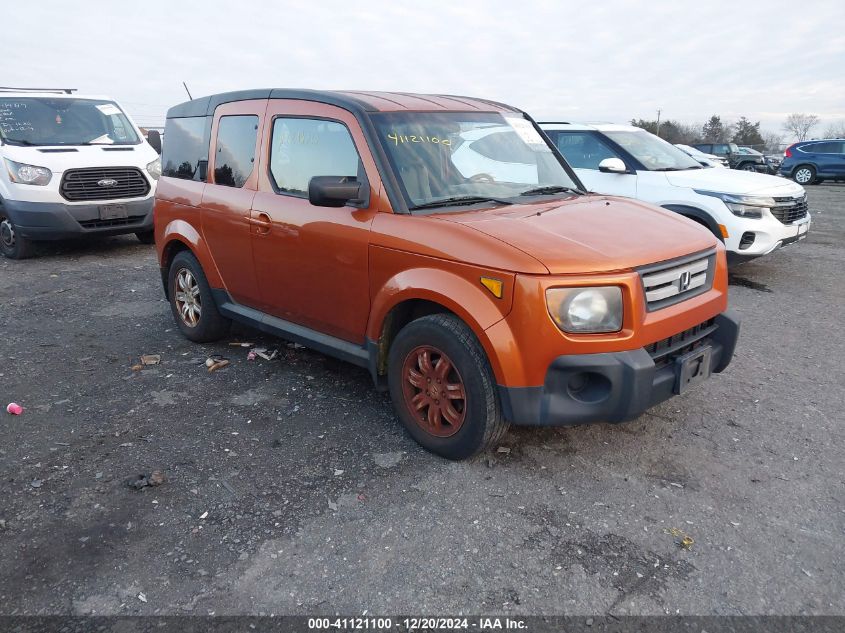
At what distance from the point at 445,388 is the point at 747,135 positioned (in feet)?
229

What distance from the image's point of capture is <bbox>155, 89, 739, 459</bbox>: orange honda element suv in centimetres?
293

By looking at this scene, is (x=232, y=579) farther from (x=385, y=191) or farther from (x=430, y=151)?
(x=430, y=151)

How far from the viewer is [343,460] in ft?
11.4

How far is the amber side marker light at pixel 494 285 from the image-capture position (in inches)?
116

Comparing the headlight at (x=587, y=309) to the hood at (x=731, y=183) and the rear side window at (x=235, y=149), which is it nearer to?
the rear side window at (x=235, y=149)

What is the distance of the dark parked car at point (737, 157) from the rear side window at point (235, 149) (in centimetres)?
2721

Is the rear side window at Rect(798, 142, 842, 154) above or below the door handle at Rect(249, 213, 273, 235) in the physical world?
below

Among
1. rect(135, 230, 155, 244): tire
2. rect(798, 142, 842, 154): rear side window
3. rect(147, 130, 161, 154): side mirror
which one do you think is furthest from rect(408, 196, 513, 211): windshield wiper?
rect(798, 142, 842, 154): rear side window

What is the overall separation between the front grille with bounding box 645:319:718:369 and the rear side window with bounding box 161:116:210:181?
3501 mm

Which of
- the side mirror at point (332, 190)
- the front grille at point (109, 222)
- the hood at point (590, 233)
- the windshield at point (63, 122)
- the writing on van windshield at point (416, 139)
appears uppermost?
the windshield at point (63, 122)

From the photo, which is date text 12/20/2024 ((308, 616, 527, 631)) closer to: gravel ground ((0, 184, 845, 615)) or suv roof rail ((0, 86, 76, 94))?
gravel ground ((0, 184, 845, 615))

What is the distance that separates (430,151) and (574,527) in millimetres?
2197

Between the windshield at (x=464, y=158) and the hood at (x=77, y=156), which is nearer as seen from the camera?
the windshield at (x=464, y=158)

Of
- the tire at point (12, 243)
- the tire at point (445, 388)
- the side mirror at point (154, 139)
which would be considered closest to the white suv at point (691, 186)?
the tire at point (445, 388)
